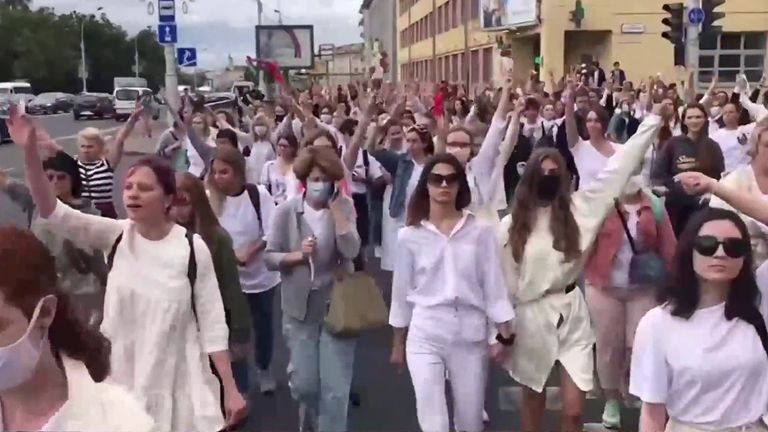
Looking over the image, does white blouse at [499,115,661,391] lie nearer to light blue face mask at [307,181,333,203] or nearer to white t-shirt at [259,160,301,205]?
light blue face mask at [307,181,333,203]

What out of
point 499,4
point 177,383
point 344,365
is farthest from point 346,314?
point 499,4

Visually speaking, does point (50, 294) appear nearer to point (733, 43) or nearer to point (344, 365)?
point (344, 365)

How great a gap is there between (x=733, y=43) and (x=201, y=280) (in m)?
36.6

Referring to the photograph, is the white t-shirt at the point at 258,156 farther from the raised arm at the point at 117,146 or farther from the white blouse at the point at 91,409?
the white blouse at the point at 91,409

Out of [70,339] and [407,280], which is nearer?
[70,339]

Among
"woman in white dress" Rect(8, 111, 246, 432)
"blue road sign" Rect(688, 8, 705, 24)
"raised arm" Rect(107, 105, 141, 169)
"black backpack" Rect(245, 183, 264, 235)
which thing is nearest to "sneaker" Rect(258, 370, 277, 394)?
"black backpack" Rect(245, 183, 264, 235)

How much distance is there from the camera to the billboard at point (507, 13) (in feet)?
129

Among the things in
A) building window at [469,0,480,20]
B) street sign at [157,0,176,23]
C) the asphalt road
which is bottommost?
the asphalt road

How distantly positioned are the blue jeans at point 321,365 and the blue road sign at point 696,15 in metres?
14.5

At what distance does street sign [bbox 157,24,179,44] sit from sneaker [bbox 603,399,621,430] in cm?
1690

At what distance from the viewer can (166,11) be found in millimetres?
22219

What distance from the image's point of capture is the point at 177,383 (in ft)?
14.6

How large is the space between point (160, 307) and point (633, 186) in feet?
9.22

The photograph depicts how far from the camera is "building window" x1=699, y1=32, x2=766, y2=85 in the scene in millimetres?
37562
